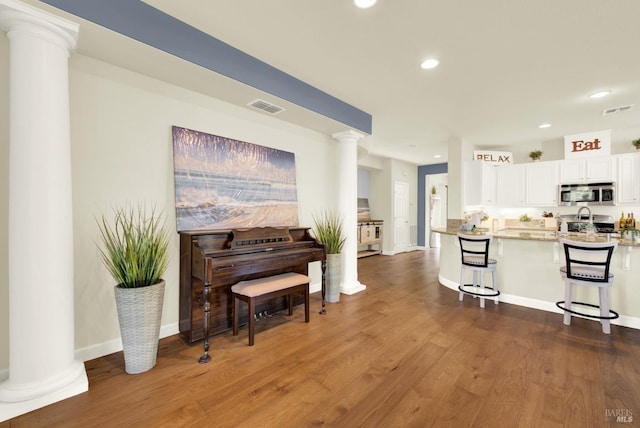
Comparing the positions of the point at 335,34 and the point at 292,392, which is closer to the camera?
the point at 292,392

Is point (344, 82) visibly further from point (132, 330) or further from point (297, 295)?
point (132, 330)

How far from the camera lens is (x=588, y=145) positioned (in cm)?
499

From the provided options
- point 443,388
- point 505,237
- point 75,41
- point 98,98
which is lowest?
point 443,388

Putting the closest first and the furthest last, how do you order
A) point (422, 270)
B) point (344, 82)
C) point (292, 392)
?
point (292, 392) < point (344, 82) < point (422, 270)

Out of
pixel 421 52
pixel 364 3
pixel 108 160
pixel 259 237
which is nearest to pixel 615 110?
pixel 421 52

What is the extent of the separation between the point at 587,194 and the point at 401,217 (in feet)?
13.2

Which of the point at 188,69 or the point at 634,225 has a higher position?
the point at 188,69

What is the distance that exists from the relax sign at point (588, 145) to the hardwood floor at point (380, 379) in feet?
Answer: 11.0

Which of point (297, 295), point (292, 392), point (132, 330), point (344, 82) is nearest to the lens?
point (292, 392)

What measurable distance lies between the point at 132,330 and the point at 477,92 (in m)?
4.26

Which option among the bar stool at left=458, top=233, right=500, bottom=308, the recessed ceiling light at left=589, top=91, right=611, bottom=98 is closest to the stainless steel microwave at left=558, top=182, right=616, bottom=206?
the recessed ceiling light at left=589, top=91, right=611, bottom=98

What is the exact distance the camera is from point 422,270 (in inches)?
231

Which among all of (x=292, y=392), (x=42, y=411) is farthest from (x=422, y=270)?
(x=42, y=411)

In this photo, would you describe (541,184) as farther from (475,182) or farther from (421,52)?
(421,52)
